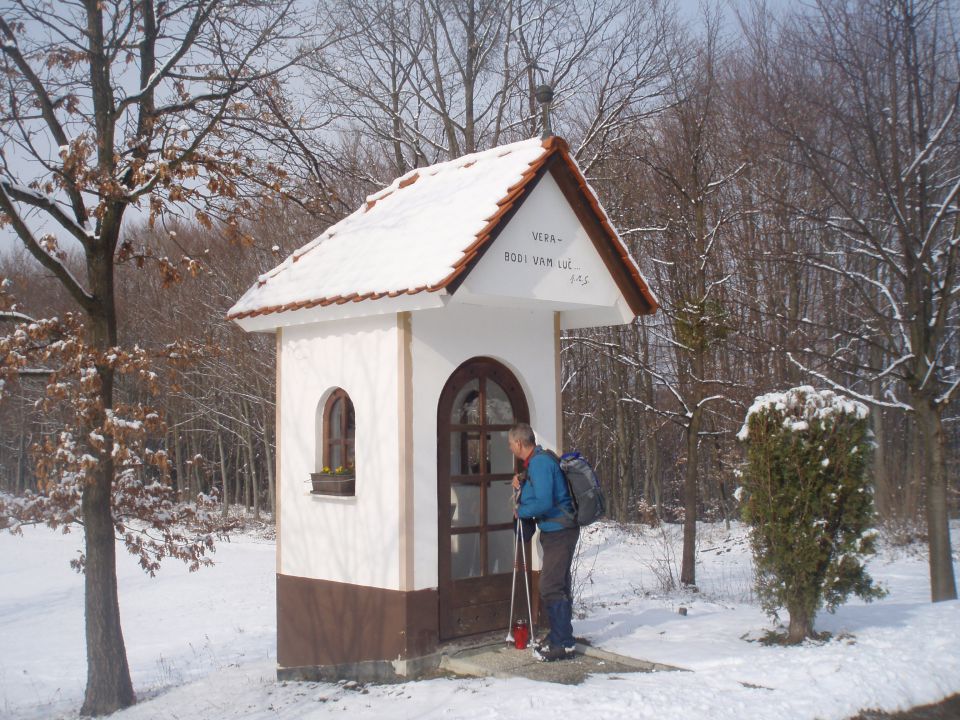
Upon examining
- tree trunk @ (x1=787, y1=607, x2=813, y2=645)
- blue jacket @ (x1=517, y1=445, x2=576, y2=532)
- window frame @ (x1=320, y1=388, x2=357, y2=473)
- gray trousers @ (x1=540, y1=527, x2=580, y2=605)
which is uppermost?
window frame @ (x1=320, y1=388, x2=357, y2=473)

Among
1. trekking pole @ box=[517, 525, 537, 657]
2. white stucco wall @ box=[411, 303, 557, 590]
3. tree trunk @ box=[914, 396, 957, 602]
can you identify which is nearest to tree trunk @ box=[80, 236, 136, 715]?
white stucco wall @ box=[411, 303, 557, 590]

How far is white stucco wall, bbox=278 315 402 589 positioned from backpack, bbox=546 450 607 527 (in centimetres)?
145

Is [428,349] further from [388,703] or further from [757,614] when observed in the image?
[757,614]

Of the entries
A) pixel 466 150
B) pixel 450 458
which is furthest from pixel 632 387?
pixel 450 458

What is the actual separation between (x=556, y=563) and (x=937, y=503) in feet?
17.6

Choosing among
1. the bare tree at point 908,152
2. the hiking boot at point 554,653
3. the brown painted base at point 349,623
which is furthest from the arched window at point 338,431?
the bare tree at point 908,152

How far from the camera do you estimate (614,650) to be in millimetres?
7391

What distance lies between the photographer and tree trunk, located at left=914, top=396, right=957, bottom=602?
32.2 ft

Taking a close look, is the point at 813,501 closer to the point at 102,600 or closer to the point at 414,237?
the point at 414,237

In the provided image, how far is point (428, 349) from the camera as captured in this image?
24.6 ft

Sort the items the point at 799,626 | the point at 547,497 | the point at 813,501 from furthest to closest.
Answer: the point at 799,626 < the point at 547,497 < the point at 813,501

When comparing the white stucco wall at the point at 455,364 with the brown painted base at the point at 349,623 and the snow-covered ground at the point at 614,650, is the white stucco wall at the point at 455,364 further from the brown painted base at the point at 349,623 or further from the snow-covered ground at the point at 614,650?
the snow-covered ground at the point at 614,650

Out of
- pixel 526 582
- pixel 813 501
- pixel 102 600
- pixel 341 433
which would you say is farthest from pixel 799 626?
pixel 102 600

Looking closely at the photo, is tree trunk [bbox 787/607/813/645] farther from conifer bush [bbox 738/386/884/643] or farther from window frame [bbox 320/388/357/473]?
window frame [bbox 320/388/357/473]
